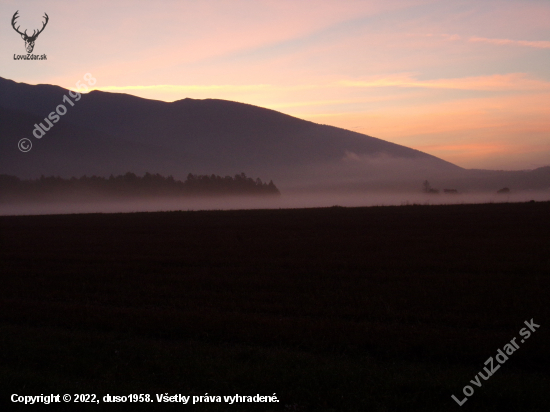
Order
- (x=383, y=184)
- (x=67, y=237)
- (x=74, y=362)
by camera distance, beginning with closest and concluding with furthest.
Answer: (x=74, y=362) → (x=67, y=237) → (x=383, y=184)

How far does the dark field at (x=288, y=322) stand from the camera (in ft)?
21.8

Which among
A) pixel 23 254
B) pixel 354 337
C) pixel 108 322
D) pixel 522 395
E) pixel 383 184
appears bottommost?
pixel 522 395

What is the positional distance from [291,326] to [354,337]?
4.80ft

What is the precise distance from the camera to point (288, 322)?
10.0m

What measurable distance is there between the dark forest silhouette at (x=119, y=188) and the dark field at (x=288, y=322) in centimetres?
11404

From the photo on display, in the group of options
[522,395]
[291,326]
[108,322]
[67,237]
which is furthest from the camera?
[67,237]

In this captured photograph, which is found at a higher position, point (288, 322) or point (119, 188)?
point (119, 188)

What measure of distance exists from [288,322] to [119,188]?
135 meters

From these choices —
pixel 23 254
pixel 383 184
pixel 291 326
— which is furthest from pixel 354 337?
pixel 383 184

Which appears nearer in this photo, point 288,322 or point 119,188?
point 288,322

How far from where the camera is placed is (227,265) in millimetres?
18219

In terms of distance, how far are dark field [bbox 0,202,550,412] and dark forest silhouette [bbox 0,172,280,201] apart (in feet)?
374

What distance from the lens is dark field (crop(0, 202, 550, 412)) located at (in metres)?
6.65

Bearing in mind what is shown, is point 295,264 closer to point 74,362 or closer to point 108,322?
point 108,322
